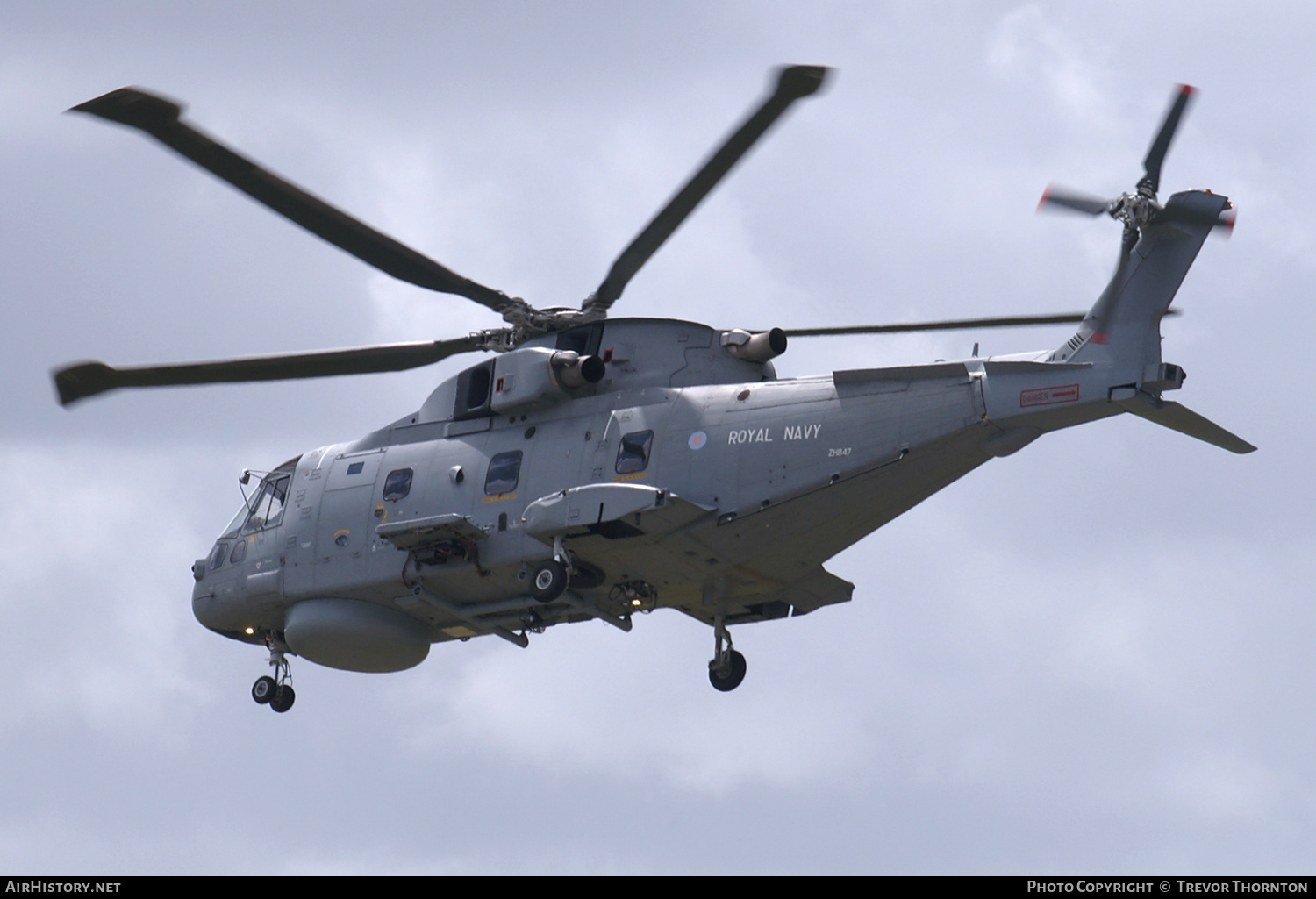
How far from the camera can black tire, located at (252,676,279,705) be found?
129 feet

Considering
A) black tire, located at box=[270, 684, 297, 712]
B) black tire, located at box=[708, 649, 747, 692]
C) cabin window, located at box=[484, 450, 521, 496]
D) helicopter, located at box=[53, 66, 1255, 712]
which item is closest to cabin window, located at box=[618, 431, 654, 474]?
helicopter, located at box=[53, 66, 1255, 712]

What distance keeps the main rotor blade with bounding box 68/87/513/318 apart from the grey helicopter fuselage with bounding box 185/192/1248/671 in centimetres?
191

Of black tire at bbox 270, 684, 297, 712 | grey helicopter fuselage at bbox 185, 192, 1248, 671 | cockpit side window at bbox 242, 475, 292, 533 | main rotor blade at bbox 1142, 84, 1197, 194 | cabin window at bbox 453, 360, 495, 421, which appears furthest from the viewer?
black tire at bbox 270, 684, 297, 712

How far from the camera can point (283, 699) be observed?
39.4 meters

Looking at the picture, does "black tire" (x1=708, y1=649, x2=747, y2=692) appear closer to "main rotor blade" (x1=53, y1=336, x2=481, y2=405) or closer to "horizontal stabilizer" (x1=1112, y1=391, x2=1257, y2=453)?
"main rotor blade" (x1=53, y1=336, x2=481, y2=405)

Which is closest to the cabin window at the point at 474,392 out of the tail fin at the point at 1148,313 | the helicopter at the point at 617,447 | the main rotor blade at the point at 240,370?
the helicopter at the point at 617,447

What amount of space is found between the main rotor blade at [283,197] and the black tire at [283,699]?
343 inches

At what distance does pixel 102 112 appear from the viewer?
30922 millimetres

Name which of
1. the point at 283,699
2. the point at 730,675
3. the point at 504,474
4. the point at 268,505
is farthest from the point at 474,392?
the point at 283,699

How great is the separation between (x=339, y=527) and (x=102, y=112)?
30.3ft

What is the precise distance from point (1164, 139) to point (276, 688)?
63.2ft

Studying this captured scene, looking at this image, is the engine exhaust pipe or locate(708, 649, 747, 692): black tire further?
locate(708, 649, 747, 692): black tire
